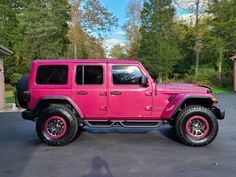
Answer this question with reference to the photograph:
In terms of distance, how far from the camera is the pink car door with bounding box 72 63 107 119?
20.1ft

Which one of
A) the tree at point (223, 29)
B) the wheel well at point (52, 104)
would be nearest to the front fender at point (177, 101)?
the wheel well at point (52, 104)

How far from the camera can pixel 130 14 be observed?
44.0 metres

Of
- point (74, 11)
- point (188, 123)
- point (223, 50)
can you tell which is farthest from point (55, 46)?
point (188, 123)

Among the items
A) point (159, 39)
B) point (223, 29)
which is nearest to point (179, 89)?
point (223, 29)

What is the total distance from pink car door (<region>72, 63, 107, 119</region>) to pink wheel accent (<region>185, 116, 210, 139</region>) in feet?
6.40

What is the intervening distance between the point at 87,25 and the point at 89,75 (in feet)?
103

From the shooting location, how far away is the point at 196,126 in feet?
20.0

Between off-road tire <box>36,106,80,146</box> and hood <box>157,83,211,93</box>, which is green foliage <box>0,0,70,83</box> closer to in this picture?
off-road tire <box>36,106,80,146</box>

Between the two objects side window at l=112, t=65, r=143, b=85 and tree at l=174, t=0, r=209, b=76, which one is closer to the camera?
side window at l=112, t=65, r=143, b=85

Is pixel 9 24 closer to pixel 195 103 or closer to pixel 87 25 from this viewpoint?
pixel 87 25

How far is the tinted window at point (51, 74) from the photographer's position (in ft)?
20.5

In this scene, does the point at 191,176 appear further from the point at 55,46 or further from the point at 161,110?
the point at 55,46

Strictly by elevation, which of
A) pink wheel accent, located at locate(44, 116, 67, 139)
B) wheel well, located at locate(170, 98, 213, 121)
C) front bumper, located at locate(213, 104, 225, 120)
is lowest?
pink wheel accent, located at locate(44, 116, 67, 139)

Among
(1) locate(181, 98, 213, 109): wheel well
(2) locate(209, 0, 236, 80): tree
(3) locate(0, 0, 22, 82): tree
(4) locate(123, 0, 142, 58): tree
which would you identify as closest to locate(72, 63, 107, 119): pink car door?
(1) locate(181, 98, 213, 109): wheel well
